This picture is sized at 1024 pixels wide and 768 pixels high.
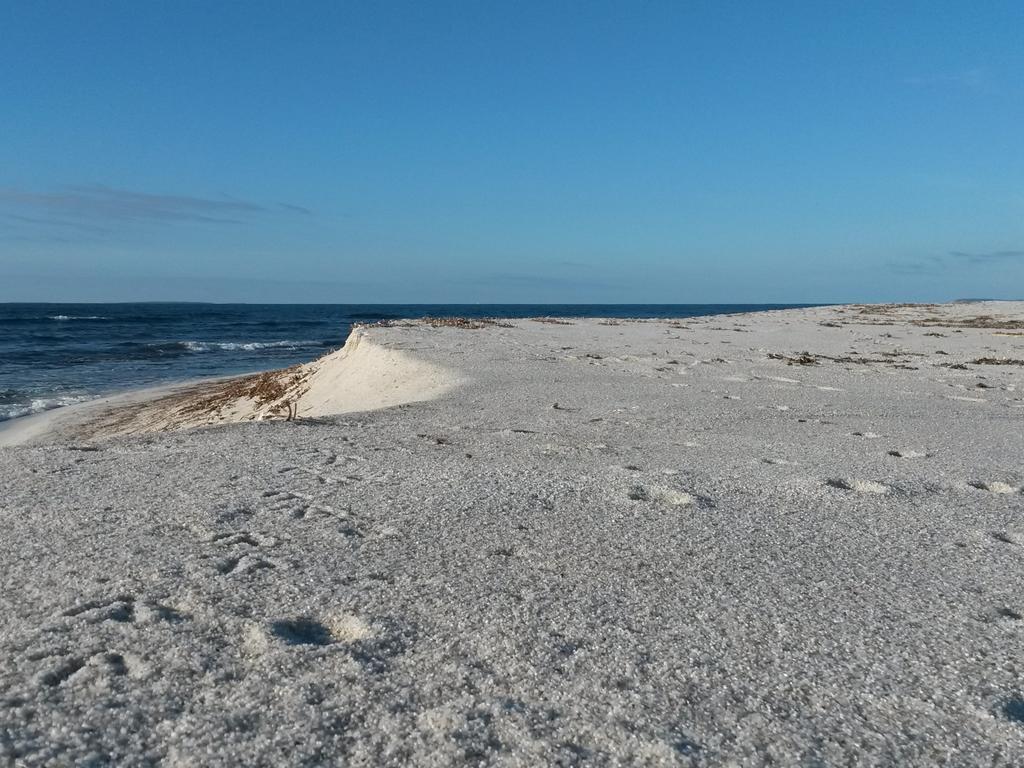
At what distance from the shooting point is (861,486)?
3.57m

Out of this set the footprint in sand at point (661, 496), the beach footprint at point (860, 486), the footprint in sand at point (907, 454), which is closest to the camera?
the footprint in sand at point (661, 496)

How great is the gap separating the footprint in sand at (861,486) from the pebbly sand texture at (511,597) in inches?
1.3

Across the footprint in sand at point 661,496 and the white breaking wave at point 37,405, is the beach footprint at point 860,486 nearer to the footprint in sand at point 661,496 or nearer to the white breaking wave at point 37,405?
the footprint in sand at point 661,496

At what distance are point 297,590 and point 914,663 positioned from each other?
1.63 meters

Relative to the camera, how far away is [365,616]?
2.08 meters

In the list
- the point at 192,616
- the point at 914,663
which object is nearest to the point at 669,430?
the point at 914,663

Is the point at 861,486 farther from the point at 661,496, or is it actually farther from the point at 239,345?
the point at 239,345

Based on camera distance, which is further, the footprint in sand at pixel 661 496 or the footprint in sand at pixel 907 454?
the footprint in sand at pixel 907 454

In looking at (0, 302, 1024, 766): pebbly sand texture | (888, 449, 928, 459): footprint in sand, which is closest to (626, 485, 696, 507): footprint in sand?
(0, 302, 1024, 766): pebbly sand texture

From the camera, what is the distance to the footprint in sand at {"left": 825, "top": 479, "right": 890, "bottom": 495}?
11.5ft

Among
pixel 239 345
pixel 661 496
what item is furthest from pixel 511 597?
pixel 239 345

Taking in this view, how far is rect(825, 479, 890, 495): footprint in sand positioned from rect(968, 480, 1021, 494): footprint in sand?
0.46 meters

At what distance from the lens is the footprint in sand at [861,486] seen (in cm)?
350

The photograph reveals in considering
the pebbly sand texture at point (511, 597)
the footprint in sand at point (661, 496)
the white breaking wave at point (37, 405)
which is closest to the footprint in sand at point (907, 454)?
the pebbly sand texture at point (511, 597)
